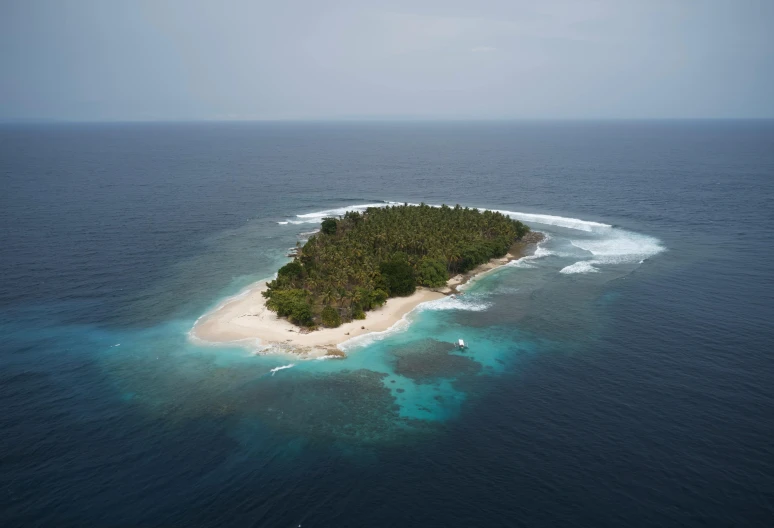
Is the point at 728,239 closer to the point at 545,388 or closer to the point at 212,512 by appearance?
the point at 545,388

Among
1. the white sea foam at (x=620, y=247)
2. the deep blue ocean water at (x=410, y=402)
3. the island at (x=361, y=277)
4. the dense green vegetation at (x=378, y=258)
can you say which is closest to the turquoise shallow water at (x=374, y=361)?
the deep blue ocean water at (x=410, y=402)

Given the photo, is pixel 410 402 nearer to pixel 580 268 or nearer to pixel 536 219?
pixel 580 268

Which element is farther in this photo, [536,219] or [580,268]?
[536,219]

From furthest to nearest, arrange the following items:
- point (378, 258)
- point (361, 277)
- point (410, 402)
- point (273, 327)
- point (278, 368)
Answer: point (378, 258) → point (361, 277) → point (273, 327) → point (278, 368) → point (410, 402)

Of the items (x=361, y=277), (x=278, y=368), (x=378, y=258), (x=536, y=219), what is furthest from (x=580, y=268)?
(x=278, y=368)

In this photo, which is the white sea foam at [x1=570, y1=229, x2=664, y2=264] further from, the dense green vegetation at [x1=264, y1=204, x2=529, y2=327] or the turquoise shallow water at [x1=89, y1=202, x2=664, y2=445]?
the dense green vegetation at [x1=264, y1=204, x2=529, y2=327]

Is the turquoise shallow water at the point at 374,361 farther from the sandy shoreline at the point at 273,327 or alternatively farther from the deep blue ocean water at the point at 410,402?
the sandy shoreline at the point at 273,327

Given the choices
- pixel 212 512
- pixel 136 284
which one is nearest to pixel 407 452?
pixel 212 512
